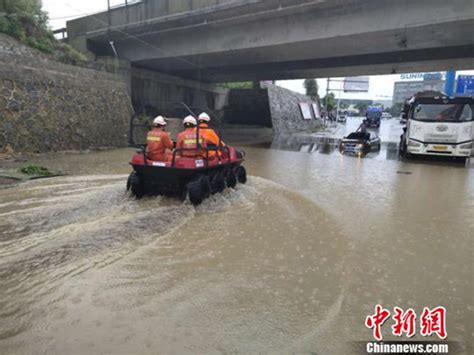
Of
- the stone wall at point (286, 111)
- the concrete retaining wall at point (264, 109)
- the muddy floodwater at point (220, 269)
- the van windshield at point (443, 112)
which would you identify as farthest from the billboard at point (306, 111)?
the muddy floodwater at point (220, 269)

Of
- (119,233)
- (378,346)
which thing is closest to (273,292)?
(378,346)

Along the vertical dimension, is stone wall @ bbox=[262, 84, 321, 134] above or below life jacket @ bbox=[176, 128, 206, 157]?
above

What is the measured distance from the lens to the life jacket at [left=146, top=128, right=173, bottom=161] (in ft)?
22.0

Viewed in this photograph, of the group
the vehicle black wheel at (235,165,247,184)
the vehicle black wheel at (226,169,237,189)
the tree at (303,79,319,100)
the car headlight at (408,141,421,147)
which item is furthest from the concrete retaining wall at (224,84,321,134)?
the vehicle black wheel at (226,169,237,189)

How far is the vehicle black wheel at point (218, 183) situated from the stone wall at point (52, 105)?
24.8 feet

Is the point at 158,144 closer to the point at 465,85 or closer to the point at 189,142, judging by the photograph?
the point at 189,142

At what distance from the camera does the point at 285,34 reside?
15000 mm

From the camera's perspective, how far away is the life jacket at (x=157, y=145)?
6.71 m

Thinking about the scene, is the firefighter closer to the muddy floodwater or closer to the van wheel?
the muddy floodwater

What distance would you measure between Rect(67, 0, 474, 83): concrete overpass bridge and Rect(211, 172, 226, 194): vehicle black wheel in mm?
8638

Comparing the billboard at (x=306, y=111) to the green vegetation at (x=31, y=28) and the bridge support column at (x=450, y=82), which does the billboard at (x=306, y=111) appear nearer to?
the bridge support column at (x=450, y=82)

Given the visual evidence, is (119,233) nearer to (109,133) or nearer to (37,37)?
(109,133)

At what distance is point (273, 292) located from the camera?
3.45m

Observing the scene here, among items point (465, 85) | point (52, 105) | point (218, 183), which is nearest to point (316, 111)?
point (465, 85)
